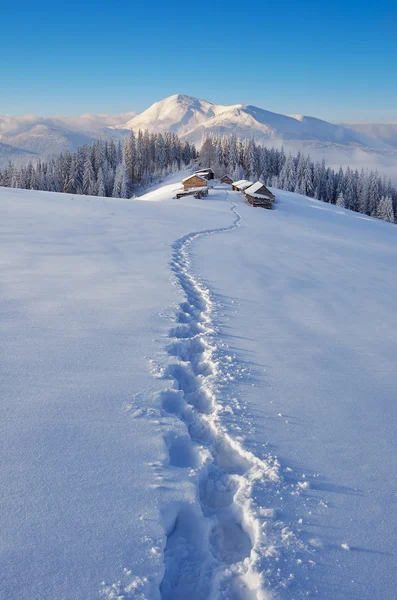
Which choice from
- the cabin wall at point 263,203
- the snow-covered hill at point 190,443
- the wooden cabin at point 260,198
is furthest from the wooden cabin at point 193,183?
the snow-covered hill at point 190,443

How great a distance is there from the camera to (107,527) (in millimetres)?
3291

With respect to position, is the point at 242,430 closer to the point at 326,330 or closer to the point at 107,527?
the point at 107,527

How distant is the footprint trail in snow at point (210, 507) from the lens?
313 centimetres

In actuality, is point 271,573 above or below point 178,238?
below

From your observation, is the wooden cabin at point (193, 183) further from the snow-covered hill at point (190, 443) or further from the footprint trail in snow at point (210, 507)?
the footprint trail in snow at point (210, 507)

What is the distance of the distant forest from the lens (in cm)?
7756

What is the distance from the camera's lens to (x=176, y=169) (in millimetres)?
89500

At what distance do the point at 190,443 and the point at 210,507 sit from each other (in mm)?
822

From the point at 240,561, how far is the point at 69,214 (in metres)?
20.6

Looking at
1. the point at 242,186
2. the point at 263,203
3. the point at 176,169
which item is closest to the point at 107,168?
the point at 176,169

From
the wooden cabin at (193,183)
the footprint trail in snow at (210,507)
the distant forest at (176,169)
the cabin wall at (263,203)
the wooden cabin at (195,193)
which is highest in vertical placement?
the distant forest at (176,169)

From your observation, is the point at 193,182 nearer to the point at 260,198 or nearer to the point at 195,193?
the point at 195,193

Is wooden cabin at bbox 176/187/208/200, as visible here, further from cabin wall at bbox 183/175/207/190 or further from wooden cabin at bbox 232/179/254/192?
wooden cabin at bbox 232/179/254/192

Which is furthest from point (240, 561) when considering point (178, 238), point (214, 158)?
point (214, 158)
